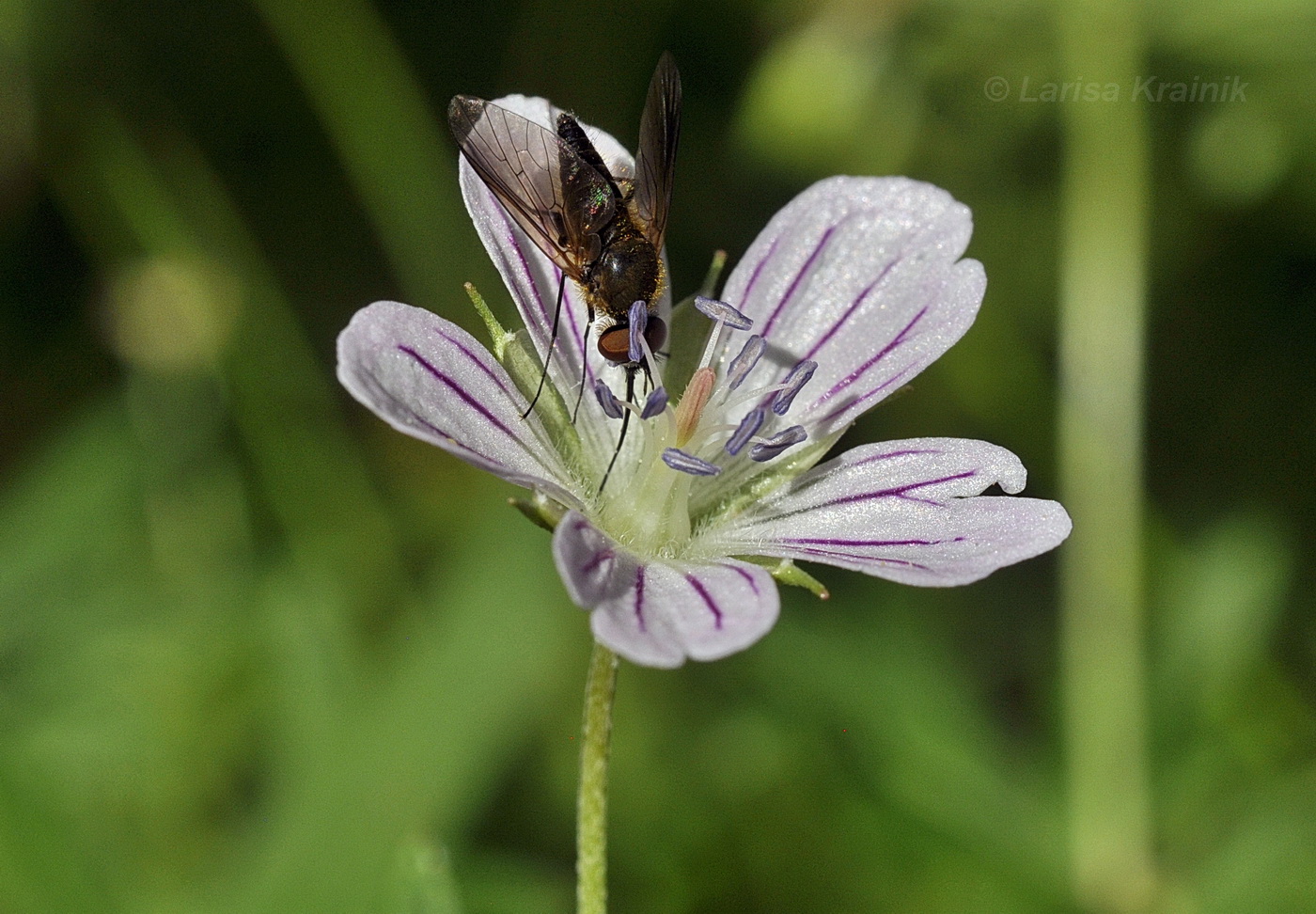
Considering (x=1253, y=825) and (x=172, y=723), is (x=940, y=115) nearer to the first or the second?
(x=1253, y=825)

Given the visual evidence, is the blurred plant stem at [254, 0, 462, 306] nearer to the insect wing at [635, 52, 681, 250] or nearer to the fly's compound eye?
the insect wing at [635, 52, 681, 250]

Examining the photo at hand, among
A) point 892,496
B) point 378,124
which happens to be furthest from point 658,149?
point 378,124

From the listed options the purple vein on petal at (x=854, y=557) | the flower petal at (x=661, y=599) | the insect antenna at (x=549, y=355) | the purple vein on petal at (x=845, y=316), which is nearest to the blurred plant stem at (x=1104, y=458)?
the purple vein on petal at (x=845, y=316)

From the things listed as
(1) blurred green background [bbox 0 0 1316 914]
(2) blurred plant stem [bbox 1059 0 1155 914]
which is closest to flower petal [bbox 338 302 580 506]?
(1) blurred green background [bbox 0 0 1316 914]

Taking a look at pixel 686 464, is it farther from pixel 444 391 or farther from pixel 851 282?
pixel 851 282

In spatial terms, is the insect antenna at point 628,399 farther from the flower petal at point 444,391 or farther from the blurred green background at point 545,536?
the blurred green background at point 545,536

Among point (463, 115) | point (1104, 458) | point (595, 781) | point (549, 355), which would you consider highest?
point (463, 115)

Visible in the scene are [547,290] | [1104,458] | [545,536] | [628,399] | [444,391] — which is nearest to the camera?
[444,391]
